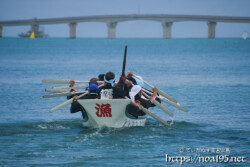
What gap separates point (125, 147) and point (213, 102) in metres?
10.7

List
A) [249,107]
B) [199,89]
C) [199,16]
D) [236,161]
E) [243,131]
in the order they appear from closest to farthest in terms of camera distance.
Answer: [236,161]
[243,131]
[249,107]
[199,89]
[199,16]

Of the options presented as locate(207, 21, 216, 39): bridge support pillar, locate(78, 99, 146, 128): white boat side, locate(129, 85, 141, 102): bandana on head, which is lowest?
locate(78, 99, 146, 128): white boat side

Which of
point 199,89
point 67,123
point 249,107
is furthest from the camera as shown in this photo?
point 199,89

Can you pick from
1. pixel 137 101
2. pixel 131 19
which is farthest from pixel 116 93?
pixel 131 19

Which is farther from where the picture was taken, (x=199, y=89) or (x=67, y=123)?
(x=199, y=89)

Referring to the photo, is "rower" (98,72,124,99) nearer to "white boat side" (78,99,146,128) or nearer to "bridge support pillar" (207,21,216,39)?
"white boat side" (78,99,146,128)

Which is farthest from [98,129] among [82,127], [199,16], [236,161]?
[199,16]

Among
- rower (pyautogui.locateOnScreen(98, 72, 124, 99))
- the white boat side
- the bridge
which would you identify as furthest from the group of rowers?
the bridge

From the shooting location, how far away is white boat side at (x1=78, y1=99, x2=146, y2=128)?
13.4 metres

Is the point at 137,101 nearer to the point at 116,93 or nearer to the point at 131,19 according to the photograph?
the point at 116,93

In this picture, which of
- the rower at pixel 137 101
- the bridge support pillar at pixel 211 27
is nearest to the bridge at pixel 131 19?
the bridge support pillar at pixel 211 27

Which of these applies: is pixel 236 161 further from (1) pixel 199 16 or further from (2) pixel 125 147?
(1) pixel 199 16

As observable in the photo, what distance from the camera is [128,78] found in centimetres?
1555

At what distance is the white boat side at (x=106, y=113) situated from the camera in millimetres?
13445
